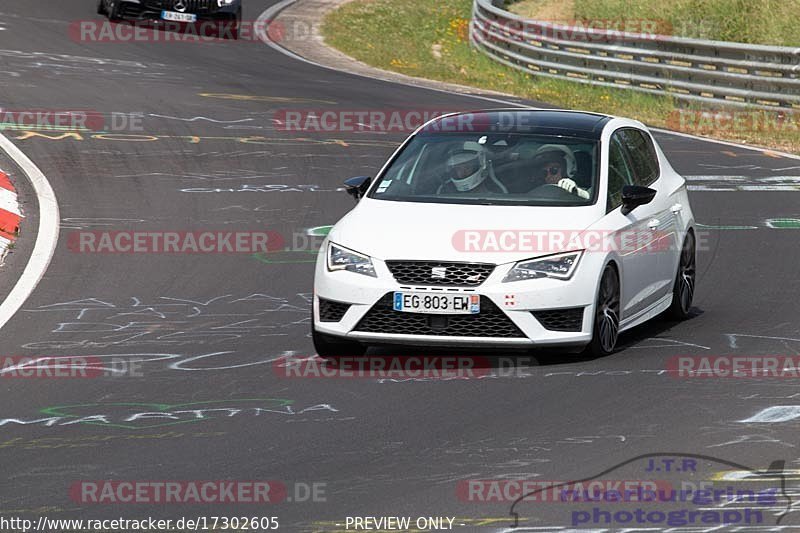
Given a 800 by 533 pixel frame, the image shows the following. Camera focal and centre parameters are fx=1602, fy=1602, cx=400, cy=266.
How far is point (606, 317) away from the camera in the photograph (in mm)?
10219

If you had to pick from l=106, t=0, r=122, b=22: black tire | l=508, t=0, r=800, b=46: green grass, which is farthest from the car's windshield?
l=106, t=0, r=122, b=22: black tire

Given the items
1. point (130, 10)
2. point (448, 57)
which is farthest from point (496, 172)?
point (448, 57)

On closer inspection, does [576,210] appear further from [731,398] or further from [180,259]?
[180,259]

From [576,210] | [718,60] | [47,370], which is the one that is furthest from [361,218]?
[718,60]

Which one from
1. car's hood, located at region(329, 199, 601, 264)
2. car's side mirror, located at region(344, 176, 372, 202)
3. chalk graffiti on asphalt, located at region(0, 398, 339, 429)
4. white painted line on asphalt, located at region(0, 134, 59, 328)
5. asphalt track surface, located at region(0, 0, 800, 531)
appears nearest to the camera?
asphalt track surface, located at region(0, 0, 800, 531)

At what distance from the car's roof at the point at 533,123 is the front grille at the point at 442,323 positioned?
1.93 metres

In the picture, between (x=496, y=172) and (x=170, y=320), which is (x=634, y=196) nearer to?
(x=496, y=172)

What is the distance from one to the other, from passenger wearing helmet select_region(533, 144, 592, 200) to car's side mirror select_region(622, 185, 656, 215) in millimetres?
247

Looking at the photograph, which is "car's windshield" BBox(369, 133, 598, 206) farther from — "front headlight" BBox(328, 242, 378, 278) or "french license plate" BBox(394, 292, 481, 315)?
"french license plate" BBox(394, 292, 481, 315)

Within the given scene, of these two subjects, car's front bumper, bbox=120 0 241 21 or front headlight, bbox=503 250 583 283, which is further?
car's front bumper, bbox=120 0 241 21

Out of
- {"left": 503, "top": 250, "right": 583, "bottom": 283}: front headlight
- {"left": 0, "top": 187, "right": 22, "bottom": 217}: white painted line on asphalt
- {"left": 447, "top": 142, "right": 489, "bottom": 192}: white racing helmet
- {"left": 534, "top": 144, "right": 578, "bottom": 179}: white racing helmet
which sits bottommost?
{"left": 0, "top": 187, "right": 22, "bottom": 217}: white painted line on asphalt

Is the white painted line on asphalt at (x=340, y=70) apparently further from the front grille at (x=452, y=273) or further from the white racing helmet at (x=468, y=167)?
the front grille at (x=452, y=273)

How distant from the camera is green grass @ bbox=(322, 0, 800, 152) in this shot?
26.3m

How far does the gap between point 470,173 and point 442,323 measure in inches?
59.1
